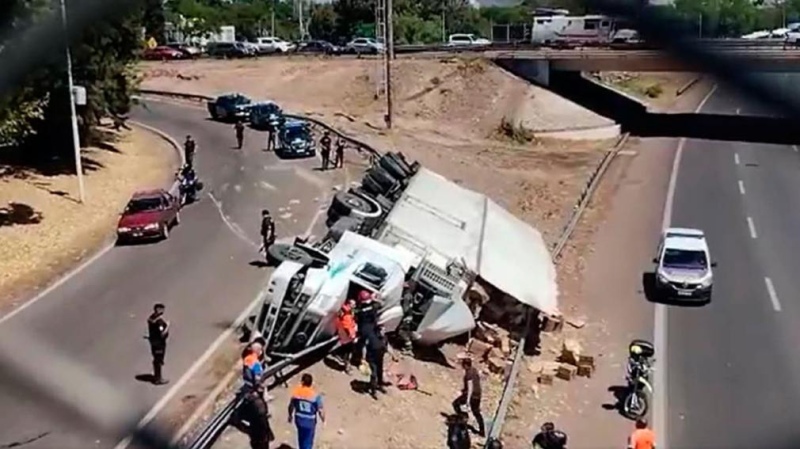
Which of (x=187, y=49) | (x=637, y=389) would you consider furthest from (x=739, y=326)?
(x=187, y=49)

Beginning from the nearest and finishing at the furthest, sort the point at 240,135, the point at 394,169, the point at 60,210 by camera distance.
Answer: the point at 394,169, the point at 60,210, the point at 240,135

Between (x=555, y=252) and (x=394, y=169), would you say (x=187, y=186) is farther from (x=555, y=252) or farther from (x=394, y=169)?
(x=555, y=252)

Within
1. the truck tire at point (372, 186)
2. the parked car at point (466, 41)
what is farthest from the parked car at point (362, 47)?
the truck tire at point (372, 186)

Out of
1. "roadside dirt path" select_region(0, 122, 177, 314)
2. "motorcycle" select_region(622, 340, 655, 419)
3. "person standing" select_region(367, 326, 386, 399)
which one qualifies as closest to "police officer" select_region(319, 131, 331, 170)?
"roadside dirt path" select_region(0, 122, 177, 314)

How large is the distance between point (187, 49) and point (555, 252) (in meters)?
39.7

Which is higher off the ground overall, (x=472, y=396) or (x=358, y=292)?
(x=358, y=292)

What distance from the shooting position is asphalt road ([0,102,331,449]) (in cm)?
1405

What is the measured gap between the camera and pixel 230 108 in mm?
38219

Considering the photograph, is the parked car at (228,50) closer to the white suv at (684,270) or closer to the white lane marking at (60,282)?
the white lane marking at (60,282)

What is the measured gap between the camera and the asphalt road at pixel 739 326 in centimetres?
1402

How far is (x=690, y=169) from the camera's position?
111 ft

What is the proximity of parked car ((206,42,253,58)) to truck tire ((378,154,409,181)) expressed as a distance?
33498 mm

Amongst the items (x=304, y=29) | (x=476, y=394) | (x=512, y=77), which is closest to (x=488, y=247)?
(x=476, y=394)

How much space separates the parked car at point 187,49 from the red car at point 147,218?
1367 inches
